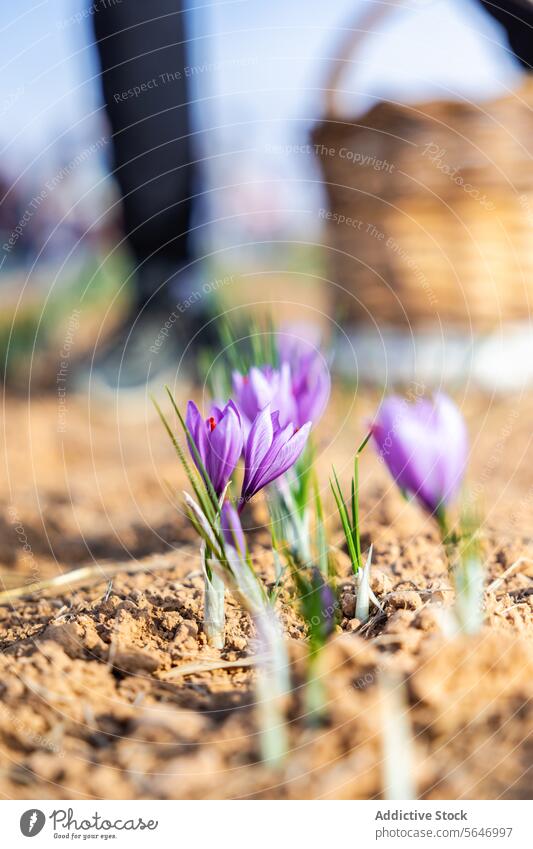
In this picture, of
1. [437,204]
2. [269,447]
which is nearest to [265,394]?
[269,447]

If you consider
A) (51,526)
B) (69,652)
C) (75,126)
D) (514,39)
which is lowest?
(69,652)

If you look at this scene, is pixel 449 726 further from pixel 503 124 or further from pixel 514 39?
pixel 503 124

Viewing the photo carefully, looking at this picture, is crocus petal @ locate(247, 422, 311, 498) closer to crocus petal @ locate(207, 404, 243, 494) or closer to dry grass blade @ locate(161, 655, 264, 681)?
crocus petal @ locate(207, 404, 243, 494)

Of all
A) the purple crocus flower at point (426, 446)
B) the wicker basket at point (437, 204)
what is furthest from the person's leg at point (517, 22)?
the purple crocus flower at point (426, 446)

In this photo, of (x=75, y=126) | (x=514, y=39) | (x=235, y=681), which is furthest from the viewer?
(x=75, y=126)

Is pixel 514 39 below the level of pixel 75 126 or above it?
→ below

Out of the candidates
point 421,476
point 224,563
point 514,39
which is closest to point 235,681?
point 224,563
